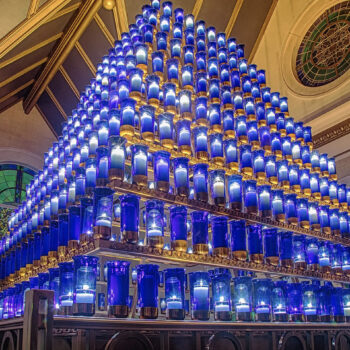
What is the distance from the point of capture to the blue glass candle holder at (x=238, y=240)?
4.20m

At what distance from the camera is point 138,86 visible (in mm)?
4539

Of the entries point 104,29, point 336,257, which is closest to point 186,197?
point 336,257

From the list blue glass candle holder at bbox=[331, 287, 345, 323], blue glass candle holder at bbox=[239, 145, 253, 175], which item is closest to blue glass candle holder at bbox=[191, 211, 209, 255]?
blue glass candle holder at bbox=[239, 145, 253, 175]

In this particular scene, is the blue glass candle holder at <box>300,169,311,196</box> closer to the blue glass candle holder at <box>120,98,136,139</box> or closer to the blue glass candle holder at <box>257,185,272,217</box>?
the blue glass candle holder at <box>257,185,272,217</box>

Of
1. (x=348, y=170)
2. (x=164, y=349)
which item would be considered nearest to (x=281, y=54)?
(x=348, y=170)

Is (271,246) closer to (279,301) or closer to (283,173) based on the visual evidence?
(279,301)

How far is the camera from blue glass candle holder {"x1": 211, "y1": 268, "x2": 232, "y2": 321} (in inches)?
147

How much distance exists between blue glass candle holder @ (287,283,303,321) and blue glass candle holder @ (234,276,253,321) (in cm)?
62

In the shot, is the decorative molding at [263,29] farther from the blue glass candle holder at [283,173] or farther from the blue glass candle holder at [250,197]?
the blue glass candle holder at [250,197]

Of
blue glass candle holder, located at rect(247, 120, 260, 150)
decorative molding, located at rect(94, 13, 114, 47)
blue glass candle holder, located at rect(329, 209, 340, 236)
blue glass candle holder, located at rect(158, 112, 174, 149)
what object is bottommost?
blue glass candle holder, located at rect(329, 209, 340, 236)

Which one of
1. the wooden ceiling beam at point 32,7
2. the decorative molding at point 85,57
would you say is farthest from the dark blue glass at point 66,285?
the decorative molding at point 85,57

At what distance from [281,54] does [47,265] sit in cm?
639

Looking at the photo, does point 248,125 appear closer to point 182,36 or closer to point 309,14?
point 182,36

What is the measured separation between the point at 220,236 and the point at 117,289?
122 centimetres
